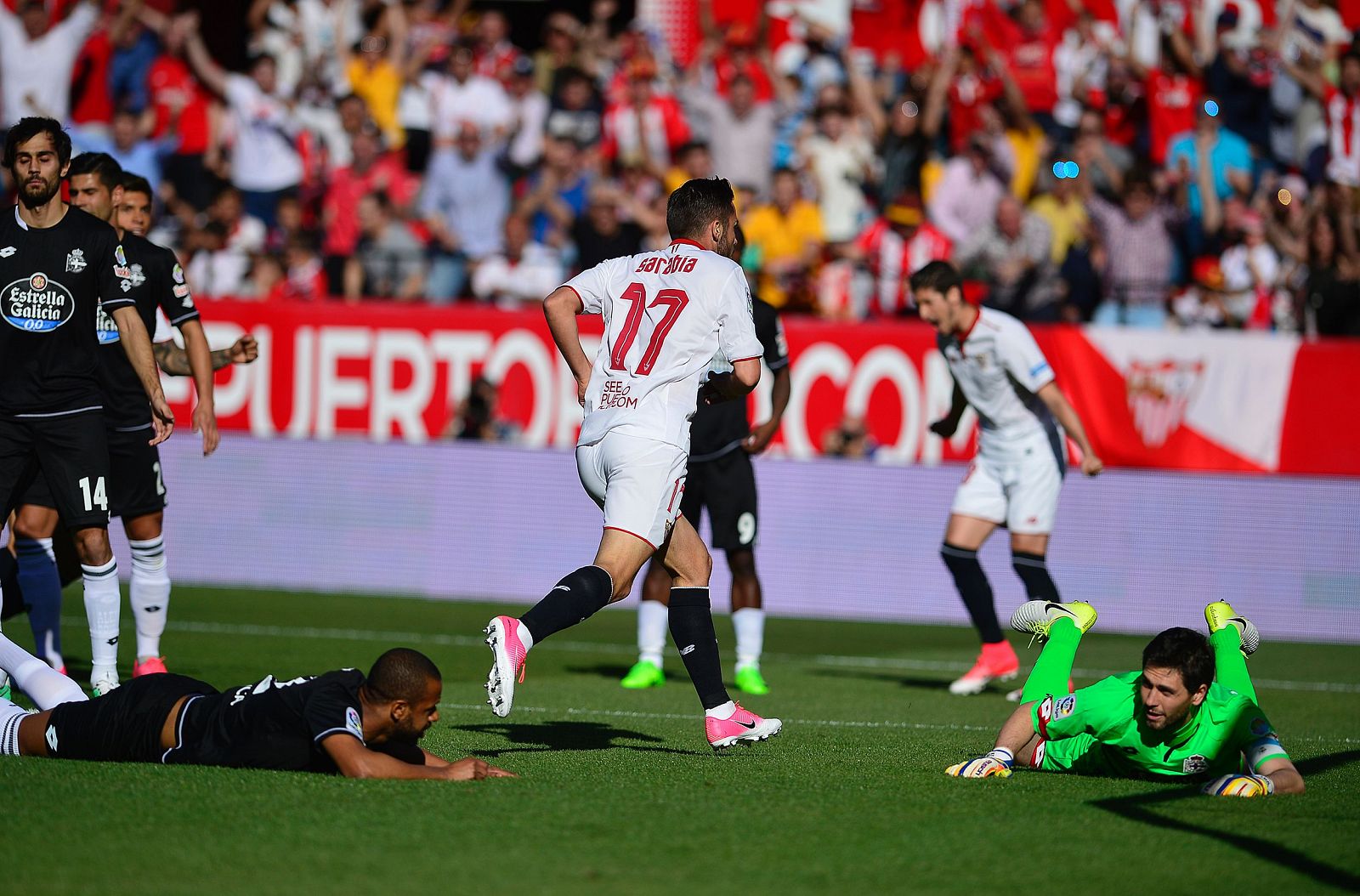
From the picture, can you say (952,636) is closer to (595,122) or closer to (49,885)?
(595,122)

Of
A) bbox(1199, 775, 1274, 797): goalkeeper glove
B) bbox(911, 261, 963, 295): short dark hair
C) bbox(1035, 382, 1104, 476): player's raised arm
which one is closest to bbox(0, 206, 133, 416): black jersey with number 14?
bbox(911, 261, 963, 295): short dark hair

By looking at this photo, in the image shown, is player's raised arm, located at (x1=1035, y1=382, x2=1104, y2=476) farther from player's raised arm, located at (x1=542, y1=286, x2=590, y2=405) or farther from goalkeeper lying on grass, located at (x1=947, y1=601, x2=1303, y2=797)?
player's raised arm, located at (x1=542, y1=286, x2=590, y2=405)

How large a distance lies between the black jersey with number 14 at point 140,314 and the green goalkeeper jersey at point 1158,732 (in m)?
4.65

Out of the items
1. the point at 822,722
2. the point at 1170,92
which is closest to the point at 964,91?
the point at 1170,92

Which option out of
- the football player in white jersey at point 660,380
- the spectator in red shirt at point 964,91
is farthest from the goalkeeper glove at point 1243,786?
the spectator in red shirt at point 964,91

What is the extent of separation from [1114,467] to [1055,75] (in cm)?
485

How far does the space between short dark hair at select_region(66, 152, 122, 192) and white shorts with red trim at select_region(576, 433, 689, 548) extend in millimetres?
3347

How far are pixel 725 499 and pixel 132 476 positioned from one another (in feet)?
11.2

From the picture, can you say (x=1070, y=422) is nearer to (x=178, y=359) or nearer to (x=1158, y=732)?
(x=1158, y=732)

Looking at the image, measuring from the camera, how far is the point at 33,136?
696 cm

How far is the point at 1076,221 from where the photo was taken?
1652cm

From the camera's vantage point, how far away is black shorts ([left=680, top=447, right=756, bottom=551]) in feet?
32.6

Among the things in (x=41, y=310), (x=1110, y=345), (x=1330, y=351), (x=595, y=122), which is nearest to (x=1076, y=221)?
(x=1110, y=345)

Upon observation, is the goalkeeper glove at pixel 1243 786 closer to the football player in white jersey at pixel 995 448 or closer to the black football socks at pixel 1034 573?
the football player in white jersey at pixel 995 448
